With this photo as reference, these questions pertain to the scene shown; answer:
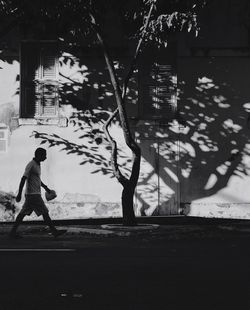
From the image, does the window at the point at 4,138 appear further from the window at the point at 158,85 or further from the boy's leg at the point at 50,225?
the boy's leg at the point at 50,225

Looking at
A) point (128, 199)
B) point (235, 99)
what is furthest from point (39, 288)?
point (235, 99)

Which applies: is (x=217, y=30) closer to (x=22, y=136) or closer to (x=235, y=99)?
(x=235, y=99)

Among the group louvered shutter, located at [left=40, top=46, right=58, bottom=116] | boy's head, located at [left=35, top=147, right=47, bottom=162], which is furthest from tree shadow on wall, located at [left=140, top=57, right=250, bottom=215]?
boy's head, located at [left=35, top=147, right=47, bottom=162]

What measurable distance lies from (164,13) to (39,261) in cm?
783

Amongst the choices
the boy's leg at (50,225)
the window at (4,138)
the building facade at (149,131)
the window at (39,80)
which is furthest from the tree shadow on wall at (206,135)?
the boy's leg at (50,225)

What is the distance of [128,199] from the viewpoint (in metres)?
15.1

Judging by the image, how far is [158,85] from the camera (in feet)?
59.7

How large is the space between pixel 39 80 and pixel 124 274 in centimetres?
1108

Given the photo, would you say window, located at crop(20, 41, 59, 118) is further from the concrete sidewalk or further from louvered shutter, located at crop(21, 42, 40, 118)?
the concrete sidewalk

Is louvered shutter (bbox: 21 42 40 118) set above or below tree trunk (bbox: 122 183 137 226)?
above

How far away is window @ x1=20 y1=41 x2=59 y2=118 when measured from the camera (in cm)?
1808

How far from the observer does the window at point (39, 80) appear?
18.1 metres

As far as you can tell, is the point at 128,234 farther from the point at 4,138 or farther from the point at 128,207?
the point at 4,138

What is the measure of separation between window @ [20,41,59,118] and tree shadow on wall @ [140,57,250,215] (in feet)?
9.22
